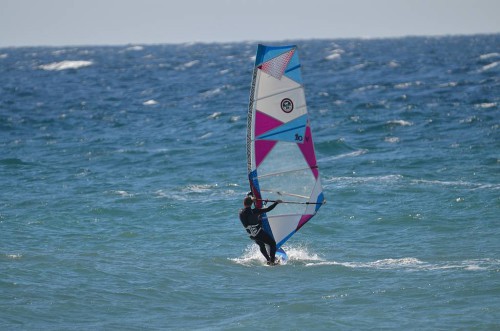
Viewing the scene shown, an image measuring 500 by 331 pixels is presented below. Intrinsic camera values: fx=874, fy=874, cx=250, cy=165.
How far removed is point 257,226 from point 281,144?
1829 millimetres

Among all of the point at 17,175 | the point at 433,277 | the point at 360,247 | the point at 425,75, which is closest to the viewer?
the point at 433,277

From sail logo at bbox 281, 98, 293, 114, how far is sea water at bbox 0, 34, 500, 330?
3.44 metres

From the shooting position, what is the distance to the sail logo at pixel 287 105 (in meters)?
18.3

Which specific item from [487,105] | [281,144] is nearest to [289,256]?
[281,144]

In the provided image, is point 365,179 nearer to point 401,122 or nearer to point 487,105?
point 401,122

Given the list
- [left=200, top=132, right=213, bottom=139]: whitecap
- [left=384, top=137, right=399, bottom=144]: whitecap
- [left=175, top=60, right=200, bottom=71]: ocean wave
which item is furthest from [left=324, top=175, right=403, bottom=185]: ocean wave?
[left=175, top=60, right=200, bottom=71]: ocean wave

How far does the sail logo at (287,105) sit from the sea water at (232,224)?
3437 millimetres

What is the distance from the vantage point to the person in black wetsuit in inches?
729

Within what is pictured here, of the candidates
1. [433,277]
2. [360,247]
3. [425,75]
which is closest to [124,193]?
[360,247]

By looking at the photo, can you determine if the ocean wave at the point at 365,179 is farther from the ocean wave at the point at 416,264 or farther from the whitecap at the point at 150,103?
the whitecap at the point at 150,103

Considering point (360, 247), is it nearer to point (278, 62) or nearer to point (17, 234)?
point (278, 62)

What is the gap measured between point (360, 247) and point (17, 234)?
349 inches

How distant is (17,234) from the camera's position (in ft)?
74.3

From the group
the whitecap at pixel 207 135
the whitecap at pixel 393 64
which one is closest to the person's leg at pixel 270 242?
the whitecap at pixel 207 135
